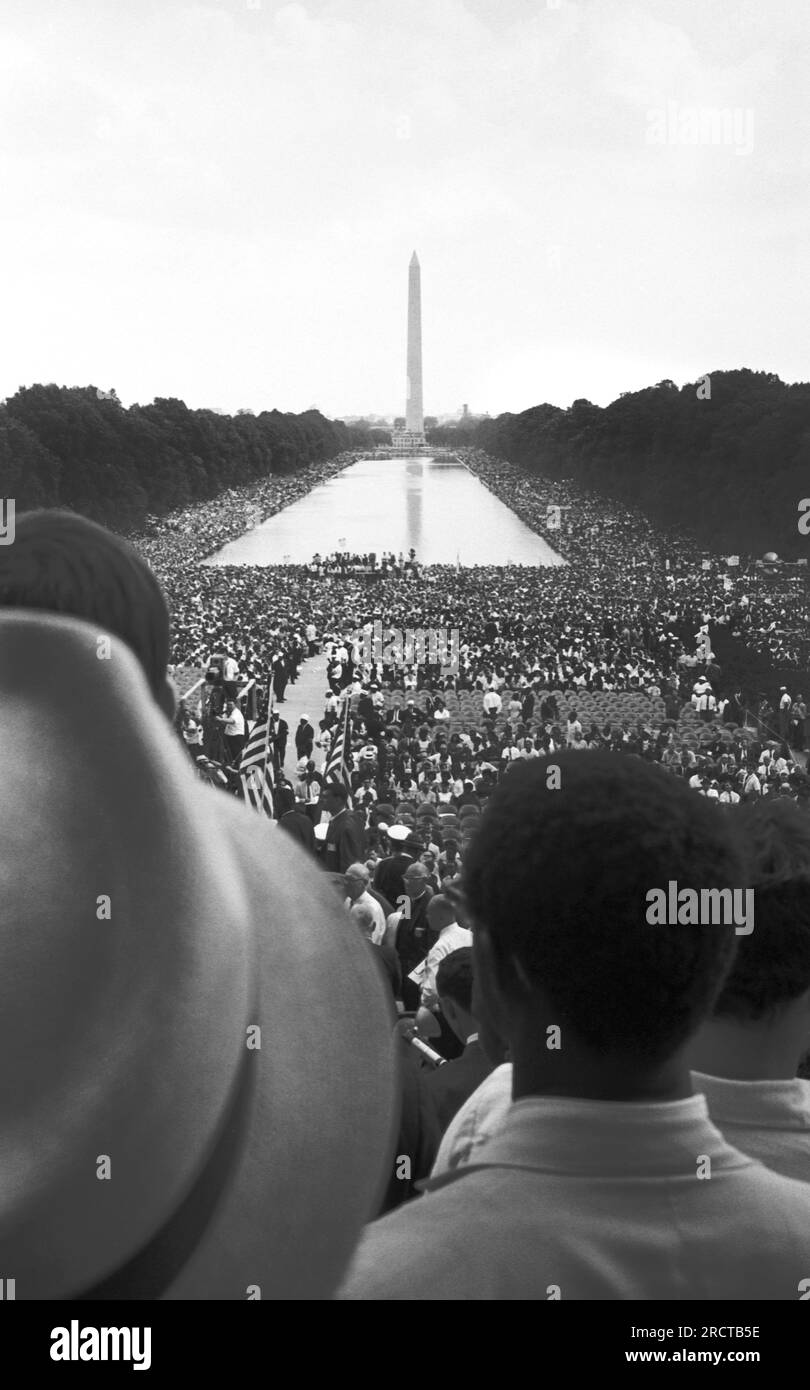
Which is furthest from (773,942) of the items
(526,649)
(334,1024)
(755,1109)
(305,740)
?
(526,649)

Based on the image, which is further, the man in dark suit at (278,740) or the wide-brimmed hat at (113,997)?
the man in dark suit at (278,740)

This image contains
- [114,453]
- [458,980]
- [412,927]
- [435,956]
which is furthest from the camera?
[114,453]

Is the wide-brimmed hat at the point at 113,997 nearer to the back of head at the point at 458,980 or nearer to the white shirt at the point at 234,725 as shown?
the back of head at the point at 458,980

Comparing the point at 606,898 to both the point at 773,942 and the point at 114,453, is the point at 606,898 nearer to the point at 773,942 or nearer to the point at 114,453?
the point at 773,942

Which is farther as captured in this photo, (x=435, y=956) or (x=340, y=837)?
(x=340, y=837)

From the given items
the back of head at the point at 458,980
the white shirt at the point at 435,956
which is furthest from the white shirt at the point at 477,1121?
the white shirt at the point at 435,956

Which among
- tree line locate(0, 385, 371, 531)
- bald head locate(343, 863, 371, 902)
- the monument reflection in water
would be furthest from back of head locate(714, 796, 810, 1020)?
the monument reflection in water

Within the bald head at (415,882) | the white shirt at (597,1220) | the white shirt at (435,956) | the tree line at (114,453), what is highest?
the tree line at (114,453)
